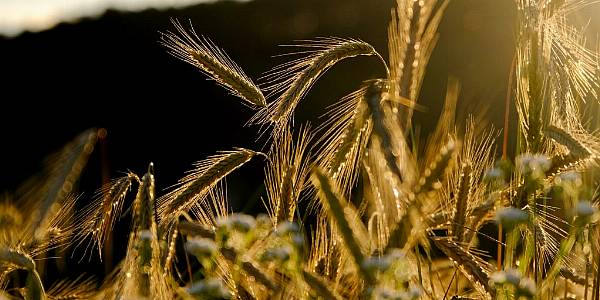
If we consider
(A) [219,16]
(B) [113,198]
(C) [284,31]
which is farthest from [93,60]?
(B) [113,198]

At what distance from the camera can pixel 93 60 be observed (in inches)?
567

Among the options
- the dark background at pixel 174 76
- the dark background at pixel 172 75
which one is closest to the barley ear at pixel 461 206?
the dark background at pixel 174 76

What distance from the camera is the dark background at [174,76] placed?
11.6 m

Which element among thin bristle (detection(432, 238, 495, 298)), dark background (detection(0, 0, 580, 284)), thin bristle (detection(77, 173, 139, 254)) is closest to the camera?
thin bristle (detection(432, 238, 495, 298))

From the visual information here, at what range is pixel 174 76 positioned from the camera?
45.5 feet

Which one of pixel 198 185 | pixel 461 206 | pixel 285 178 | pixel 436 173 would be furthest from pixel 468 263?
pixel 198 185

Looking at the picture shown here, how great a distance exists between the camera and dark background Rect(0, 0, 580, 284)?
459 inches

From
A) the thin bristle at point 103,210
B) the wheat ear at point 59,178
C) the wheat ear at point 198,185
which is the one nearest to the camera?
the wheat ear at point 59,178

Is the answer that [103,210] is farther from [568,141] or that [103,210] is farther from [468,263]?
[568,141]

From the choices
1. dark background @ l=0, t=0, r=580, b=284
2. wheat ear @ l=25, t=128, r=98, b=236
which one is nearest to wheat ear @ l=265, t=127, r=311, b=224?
wheat ear @ l=25, t=128, r=98, b=236

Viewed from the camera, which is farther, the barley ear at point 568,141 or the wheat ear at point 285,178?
the wheat ear at point 285,178

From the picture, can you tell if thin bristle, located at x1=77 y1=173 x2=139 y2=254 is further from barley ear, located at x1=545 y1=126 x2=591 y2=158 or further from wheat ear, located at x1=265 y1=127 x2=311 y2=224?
barley ear, located at x1=545 y1=126 x2=591 y2=158

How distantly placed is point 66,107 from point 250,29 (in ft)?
9.65

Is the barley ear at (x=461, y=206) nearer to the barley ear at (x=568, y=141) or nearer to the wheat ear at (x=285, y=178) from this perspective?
the barley ear at (x=568, y=141)
